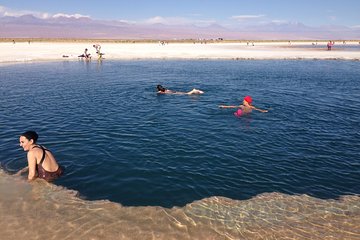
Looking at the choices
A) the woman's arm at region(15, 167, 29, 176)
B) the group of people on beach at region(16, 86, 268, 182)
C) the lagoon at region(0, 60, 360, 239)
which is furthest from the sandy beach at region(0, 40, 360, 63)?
the group of people on beach at region(16, 86, 268, 182)

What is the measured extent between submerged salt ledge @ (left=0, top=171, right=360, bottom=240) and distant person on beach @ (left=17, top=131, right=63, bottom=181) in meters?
0.61

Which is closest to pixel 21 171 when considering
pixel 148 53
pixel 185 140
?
pixel 185 140

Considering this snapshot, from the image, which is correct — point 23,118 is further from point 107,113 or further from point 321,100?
point 321,100

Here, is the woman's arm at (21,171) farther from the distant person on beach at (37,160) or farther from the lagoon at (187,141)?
the distant person on beach at (37,160)

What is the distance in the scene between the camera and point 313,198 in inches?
376

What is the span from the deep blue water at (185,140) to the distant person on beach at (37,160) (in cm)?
76

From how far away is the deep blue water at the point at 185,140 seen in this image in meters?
10.3

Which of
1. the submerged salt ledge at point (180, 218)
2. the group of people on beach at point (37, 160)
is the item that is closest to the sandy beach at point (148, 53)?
the group of people on beach at point (37, 160)

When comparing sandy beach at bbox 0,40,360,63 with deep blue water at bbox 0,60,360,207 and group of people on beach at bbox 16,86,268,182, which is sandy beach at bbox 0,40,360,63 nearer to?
deep blue water at bbox 0,60,360,207

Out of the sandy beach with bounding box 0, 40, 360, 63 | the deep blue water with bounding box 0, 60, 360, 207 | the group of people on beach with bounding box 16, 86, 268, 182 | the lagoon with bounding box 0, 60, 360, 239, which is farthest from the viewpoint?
the sandy beach with bounding box 0, 40, 360, 63

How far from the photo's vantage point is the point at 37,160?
9984mm

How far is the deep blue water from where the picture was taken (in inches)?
405

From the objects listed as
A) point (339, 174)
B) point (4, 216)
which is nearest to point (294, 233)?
point (339, 174)

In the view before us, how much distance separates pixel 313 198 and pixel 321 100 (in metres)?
15.0
